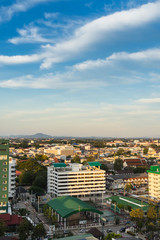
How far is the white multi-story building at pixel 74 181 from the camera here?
1620 inches

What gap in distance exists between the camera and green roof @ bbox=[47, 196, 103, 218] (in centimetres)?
2683

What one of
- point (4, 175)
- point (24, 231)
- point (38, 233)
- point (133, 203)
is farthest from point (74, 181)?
point (24, 231)

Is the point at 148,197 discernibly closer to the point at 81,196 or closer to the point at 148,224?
the point at 81,196

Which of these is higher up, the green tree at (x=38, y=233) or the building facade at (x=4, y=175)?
the building facade at (x=4, y=175)

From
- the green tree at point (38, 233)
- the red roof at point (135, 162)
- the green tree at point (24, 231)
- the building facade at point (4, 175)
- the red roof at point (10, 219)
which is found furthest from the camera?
the red roof at point (135, 162)

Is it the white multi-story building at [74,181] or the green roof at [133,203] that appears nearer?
the green roof at [133,203]

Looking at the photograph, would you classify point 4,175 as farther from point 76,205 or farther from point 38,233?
point 38,233

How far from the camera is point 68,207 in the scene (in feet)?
92.4

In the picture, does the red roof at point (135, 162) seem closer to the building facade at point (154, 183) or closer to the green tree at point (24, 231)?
the building facade at point (154, 183)

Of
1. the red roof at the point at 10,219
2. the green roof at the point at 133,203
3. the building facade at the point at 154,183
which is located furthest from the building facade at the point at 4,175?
the building facade at the point at 154,183

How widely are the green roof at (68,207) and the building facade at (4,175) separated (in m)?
5.51

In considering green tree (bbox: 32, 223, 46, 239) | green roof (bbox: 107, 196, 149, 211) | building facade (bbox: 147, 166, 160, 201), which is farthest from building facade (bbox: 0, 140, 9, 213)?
building facade (bbox: 147, 166, 160, 201)

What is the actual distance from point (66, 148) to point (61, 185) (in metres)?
68.7

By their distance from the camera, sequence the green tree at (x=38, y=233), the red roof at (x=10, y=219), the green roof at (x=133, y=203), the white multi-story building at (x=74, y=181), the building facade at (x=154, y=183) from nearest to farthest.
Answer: the green tree at (x=38, y=233) → the red roof at (x=10, y=219) → the green roof at (x=133, y=203) → the building facade at (x=154, y=183) → the white multi-story building at (x=74, y=181)
